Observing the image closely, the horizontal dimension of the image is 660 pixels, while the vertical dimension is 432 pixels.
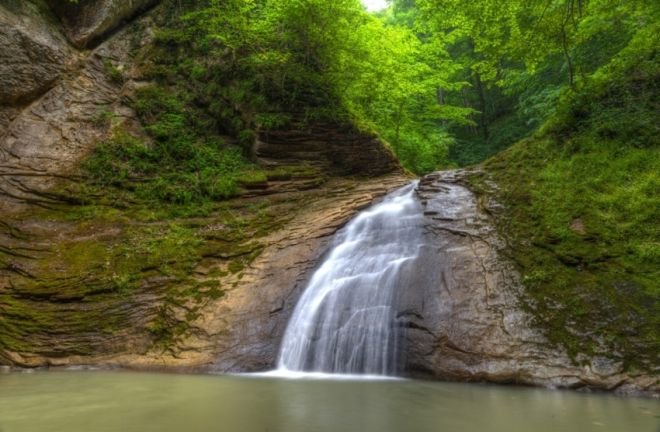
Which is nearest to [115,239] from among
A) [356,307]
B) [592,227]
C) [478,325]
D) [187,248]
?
[187,248]

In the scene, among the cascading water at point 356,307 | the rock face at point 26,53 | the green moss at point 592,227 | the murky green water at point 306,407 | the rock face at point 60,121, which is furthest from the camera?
the rock face at point 26,53

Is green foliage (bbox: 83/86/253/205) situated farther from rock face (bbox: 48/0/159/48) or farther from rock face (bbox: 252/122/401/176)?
rock face (bbox: 48/0/159/48)

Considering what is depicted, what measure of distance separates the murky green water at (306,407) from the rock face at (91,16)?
38.2ft

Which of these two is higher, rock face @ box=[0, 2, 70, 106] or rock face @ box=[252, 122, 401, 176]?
rock face @ box=[0, 2, 70, 106]

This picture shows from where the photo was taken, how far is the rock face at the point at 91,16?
14.2 m

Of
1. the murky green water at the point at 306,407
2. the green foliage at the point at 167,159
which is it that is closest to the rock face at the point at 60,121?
the green foliage at the point at 167,159

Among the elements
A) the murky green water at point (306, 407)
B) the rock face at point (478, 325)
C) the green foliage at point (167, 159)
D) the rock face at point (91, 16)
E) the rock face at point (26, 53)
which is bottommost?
the murky green water at point (306, 407)

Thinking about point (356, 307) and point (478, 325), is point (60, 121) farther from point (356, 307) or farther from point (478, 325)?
point (478, 325)

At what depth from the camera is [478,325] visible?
267 inches

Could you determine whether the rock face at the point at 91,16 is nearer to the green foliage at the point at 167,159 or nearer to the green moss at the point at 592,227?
the green foliage at the point at 167,159

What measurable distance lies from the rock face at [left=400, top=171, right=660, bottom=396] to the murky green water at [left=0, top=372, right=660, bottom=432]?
0.33 meters

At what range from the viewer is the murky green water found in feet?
13.8

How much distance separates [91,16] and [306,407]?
48.7ft

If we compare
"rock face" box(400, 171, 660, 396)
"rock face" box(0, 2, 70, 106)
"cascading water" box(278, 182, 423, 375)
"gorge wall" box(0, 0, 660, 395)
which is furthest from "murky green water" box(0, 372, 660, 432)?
"rock face" box(0, 2, 70, 106)
